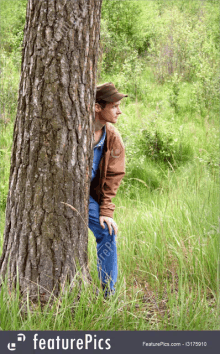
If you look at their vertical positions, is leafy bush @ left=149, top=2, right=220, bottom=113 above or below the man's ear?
above

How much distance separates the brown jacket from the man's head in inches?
5.7

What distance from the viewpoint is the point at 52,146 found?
195 centimetres

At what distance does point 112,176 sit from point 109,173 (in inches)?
1.3

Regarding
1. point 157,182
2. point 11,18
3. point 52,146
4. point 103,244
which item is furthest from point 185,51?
point 52,146

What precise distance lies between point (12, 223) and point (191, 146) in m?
3.90

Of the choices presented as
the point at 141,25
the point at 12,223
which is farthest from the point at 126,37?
the point at 12,223

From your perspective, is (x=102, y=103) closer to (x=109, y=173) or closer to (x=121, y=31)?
(x=109, y=173)

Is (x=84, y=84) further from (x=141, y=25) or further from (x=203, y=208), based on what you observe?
(x=141, y=25)

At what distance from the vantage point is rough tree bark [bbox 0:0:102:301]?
189 centimetres

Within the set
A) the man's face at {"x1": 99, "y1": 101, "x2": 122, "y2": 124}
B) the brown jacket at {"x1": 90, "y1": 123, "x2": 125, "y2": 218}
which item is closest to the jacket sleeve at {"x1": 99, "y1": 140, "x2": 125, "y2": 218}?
the brown jacket at {"x1": 90, "y1": 123, "x2": 125, "y2": 218}

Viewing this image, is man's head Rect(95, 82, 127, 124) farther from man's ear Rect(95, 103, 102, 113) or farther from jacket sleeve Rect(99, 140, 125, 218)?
jacket sleeve Rect(99, 140, 125, 218)

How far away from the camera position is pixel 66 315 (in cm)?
192
